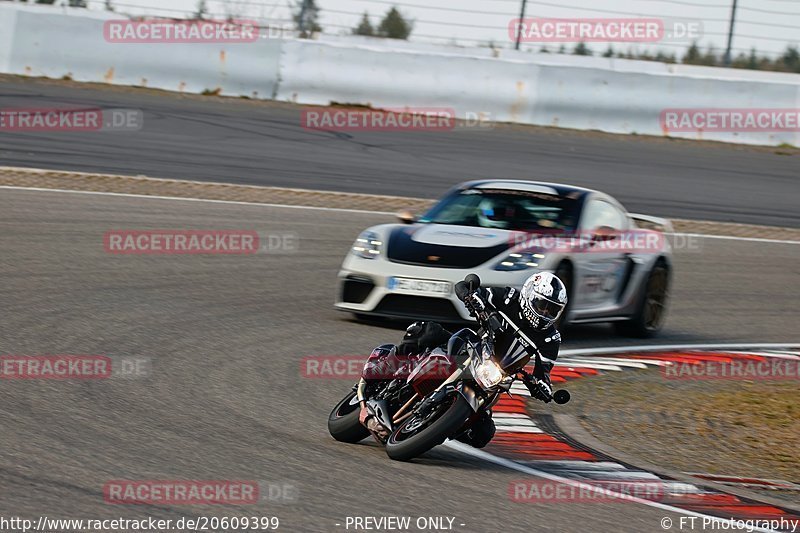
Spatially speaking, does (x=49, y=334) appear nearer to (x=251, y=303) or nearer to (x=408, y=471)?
(x=251, y=303)

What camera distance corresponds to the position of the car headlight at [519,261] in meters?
9.75

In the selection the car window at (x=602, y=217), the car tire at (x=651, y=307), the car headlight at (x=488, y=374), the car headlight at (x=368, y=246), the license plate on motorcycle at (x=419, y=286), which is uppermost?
the car window at (x=602, y=217)

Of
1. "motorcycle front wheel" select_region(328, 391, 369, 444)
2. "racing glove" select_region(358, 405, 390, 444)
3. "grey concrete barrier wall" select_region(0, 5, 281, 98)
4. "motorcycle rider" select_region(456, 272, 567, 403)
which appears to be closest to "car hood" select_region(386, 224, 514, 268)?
"motorcycle front wheel" select_region(328, 391, 369, 444)

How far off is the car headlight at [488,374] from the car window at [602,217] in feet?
16.4

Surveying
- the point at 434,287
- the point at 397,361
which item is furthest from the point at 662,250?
the point at 397,361

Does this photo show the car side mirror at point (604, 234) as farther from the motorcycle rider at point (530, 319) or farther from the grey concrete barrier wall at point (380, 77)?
the grey concrete barrier wall at point (380, 77)

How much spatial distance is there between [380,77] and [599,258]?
10.9 m

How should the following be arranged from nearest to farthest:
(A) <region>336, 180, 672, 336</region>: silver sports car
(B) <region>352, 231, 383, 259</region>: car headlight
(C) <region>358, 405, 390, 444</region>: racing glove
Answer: (C) <region>358, 405, 390, 444</region>: racing glove, (A) <region>336, 180, 672, 336</region>: silver sports car, (B) <region>352, 231, 383, 259</region>: car headlight

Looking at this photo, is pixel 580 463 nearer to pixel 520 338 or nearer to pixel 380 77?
pixel 520 338

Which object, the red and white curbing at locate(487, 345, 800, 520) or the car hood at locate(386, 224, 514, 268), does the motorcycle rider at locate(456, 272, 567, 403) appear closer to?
the red and white curbing at locate(487, 345, 800, 520)

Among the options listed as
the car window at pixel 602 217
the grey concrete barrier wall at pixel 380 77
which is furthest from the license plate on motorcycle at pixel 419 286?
the grey concrete barrier wall at pixel 380 77

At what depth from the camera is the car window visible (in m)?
10.6

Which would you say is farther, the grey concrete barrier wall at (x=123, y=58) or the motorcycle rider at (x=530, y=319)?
the grey concrete barrier wall at (x=123, y=58)

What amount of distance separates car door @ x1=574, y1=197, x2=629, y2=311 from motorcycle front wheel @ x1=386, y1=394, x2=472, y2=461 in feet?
15.2
